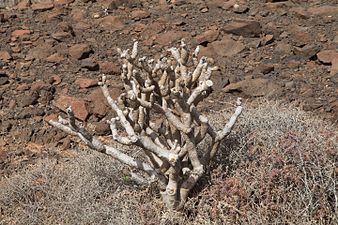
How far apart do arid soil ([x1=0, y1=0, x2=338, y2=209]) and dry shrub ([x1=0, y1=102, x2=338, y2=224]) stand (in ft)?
2.42

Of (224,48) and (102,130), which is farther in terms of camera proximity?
(224,48)

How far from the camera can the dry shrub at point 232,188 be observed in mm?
3523

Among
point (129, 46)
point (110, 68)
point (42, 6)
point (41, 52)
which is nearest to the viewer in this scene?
point (110, 68)

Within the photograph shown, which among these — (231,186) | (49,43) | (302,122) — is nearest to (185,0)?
(49,43)

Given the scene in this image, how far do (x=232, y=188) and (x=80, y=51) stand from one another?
3341 mm

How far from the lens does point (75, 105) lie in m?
5.64

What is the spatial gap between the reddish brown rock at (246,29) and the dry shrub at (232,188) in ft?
7.89

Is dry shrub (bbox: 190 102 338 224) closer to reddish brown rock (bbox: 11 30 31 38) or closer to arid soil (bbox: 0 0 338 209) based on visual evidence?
arid soil (bbox: 0 0 338 209)

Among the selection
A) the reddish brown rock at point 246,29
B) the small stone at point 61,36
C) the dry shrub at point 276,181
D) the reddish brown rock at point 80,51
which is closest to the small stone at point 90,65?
the reddish brown rock at point 80,51

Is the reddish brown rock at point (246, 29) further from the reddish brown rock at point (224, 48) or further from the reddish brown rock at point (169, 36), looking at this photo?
the reddish brown rock at point (169, 36)

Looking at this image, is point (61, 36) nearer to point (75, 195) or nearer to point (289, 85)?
point (289, 85)

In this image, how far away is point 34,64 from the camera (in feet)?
21.0

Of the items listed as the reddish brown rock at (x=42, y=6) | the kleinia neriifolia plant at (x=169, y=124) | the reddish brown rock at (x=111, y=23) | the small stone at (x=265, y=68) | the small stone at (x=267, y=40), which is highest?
the kleinia neriifolia plant at (x=169, y=124)

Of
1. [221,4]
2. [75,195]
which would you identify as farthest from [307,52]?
[75,195]
